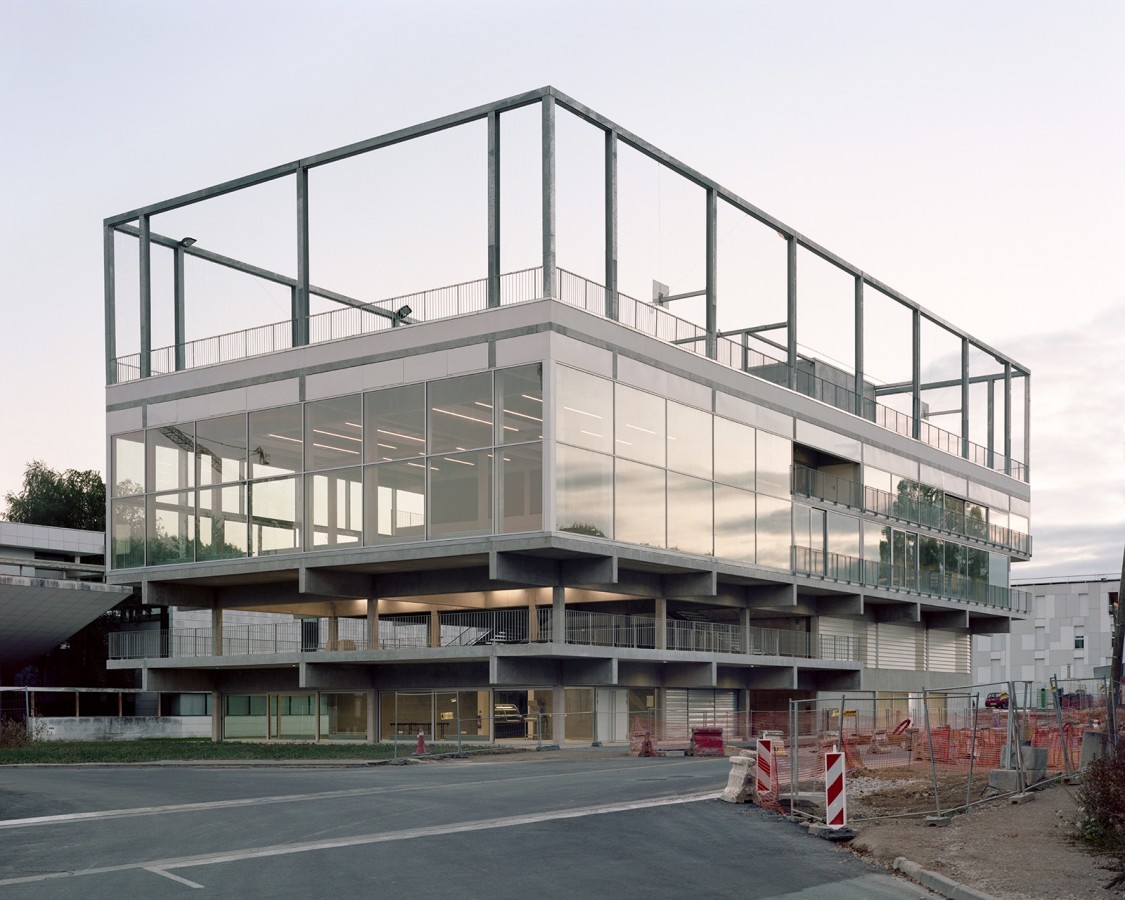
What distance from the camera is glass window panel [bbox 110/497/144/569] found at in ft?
179

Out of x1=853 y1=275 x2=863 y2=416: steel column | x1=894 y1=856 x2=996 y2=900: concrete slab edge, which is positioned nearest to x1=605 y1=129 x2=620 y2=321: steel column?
x1=853 y1=275 x2=863 y2=416: steel column

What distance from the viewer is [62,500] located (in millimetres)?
98625

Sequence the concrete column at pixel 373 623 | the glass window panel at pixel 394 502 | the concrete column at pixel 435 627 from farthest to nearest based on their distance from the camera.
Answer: the concrete column at pixel 435 627 → the concrete column at pixel 373 623 → the glass window panel at pixel 394 502

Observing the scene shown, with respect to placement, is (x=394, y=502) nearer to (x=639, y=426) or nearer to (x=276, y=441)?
(x=276, y=441)

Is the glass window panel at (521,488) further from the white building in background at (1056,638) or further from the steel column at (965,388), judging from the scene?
the white building in background at (1056,638)

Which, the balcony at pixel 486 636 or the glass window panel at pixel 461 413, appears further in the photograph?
the balcony at pixel 486 636

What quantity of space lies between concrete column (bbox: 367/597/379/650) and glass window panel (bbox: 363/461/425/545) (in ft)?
14.2

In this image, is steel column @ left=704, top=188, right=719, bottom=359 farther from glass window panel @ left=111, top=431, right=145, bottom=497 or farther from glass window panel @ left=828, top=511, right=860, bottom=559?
glass window panel @ left=111, top=431, right=145, bottom=497

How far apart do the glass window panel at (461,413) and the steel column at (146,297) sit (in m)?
15.1

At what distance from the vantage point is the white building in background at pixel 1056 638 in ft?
449

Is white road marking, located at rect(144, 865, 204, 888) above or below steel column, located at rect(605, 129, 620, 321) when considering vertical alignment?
below

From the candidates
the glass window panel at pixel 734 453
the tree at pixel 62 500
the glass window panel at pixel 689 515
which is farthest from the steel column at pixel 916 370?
the tree at pixel 62 500

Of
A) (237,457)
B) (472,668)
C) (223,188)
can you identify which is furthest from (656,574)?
(223,188)

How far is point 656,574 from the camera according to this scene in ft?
170
